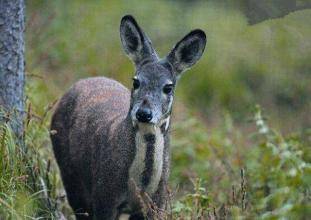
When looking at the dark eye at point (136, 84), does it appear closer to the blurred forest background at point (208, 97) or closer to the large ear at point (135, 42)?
the large ear at point (135, 42)

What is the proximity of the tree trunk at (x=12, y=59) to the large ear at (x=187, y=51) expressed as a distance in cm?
129

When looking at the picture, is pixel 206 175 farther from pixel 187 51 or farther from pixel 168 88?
pixel 168 88

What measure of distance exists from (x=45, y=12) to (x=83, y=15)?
3.77 ft

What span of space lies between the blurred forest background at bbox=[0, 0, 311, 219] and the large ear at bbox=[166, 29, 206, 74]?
45 cm

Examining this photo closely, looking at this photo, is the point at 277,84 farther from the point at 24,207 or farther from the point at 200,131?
the point at 24,207

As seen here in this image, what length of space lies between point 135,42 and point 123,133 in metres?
0.86

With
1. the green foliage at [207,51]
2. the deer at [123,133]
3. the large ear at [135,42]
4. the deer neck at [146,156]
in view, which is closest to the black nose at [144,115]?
the deer at [123,133]

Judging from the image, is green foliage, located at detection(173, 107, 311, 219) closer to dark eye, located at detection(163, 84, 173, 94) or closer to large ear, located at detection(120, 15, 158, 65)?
dark eye, located at detection(163, 84, 173, 94)

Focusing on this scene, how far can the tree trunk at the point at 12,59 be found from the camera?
802 centimetres

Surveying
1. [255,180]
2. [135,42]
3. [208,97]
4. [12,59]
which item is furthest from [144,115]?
[208,97]

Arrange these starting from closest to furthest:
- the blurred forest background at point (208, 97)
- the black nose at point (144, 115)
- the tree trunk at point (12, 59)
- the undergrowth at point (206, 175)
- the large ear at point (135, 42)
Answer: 1. the undergrowth at point (206, 175)
2. the black nose at point (144, 115)
3. the blurred forest background at point (208, 97)
4. the large ear at point (135, 42)
5. the tree trunk at point (12, 59)

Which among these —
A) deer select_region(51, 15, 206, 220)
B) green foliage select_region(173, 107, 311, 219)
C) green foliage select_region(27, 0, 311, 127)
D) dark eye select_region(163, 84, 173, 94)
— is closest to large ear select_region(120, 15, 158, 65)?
deer select_region(51, 15, 206, 220)

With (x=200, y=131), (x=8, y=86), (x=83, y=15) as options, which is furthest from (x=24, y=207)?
(x=83, y=15)

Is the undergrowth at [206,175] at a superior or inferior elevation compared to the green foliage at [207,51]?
inferior
